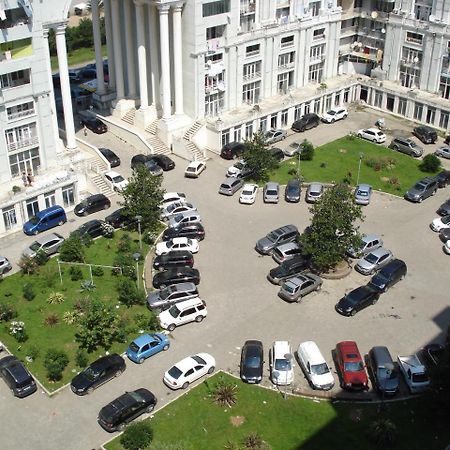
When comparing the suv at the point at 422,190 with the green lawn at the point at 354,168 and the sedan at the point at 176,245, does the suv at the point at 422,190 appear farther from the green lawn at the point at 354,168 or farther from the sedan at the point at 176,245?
the sedan at the point at 176,245

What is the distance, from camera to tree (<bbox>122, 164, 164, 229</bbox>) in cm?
6031

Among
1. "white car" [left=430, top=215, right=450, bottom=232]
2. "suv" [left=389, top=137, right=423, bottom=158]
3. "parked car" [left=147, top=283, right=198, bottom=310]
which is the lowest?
"parked car" [left=147, top=283, right=198, bottom=310]

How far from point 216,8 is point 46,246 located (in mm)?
32403

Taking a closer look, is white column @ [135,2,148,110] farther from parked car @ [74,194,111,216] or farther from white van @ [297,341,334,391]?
white van @ [297,341,334,391]

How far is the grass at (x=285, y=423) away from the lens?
1613 inches

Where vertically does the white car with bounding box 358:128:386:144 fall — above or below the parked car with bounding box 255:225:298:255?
above

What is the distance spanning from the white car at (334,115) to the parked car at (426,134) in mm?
9101

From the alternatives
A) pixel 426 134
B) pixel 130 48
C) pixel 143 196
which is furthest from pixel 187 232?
pixel 426 134

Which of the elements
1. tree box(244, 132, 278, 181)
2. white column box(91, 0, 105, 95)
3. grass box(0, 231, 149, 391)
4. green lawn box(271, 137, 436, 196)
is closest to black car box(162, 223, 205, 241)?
grass box(0, 231, 149, 391)

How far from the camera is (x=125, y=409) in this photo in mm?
42000

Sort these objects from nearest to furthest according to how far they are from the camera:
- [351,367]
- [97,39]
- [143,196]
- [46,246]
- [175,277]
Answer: [351,367]
[175,277]
[46,246]
[143,196]
[97,39]

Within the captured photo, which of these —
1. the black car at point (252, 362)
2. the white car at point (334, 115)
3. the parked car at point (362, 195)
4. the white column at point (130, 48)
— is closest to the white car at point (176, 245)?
the black car at point (252, 362)

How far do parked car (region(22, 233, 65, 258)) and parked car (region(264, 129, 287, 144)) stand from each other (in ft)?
93.3

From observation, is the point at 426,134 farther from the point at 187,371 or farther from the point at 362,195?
the point at 187,371
